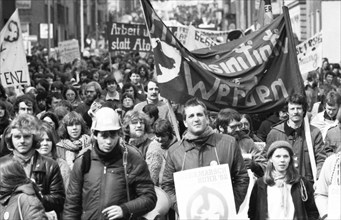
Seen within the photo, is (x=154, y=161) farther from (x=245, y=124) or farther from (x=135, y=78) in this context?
(x=135, y=78)

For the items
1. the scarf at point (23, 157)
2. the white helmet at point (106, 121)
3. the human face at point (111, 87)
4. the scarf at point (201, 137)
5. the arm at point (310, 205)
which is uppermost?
the white helmet at point (106, 121)

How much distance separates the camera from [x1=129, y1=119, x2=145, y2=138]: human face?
11562mm

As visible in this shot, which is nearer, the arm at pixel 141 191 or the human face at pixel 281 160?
the arm at pixel 141 191

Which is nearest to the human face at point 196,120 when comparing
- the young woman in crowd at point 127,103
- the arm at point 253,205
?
the arm at point 253,205

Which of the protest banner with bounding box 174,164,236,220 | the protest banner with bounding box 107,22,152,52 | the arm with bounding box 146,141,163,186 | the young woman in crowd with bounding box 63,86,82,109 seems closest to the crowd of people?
the protest banner with bounding box 174,164,236,220

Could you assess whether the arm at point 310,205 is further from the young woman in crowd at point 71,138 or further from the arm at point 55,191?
the young woman in crowd at point 71,138

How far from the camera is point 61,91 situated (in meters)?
17.8

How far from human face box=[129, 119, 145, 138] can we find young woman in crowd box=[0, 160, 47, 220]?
3.79 metres

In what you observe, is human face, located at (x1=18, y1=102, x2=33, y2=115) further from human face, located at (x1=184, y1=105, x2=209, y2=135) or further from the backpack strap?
the backpack strap

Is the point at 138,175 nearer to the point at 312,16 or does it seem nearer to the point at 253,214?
the point at 253,214

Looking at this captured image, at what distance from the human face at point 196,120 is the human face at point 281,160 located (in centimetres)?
58

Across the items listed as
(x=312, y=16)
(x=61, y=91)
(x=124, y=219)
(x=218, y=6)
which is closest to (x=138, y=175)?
(x=124, y=219)

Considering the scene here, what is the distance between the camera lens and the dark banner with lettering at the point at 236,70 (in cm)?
1131

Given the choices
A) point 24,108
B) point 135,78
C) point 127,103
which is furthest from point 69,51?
point 24,108
